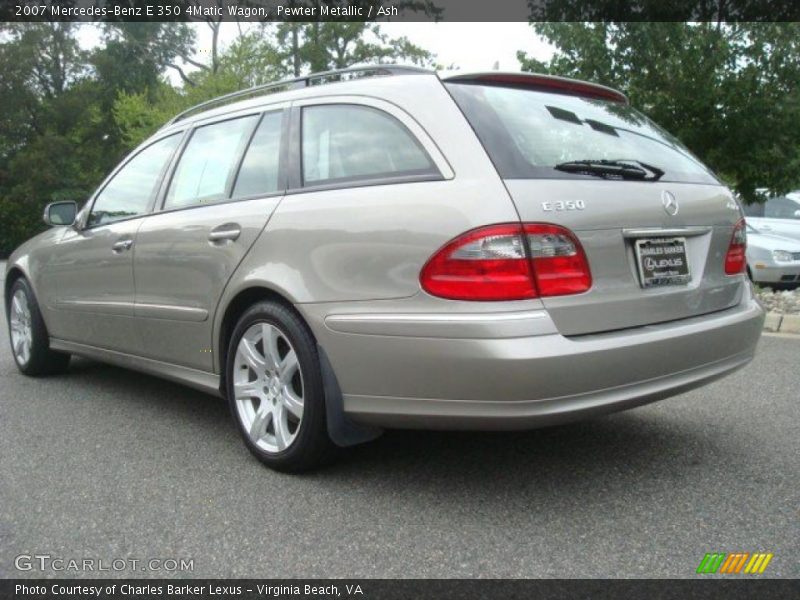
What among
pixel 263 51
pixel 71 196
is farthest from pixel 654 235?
pixel 71 196

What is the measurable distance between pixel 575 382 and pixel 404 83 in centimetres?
137

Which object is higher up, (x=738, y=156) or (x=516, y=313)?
(x=738, y=156)

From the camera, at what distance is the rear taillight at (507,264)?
8.92 feet

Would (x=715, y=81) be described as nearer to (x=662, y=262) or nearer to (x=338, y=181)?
(x=662, y=262)

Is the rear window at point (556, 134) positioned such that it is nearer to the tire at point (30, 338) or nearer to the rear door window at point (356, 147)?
the rear door window at point (356, 147)

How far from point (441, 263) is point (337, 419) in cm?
76

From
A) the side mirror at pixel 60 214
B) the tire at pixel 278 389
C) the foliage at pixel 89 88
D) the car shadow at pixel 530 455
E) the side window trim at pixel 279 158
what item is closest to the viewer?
the tire at pixel 278 389

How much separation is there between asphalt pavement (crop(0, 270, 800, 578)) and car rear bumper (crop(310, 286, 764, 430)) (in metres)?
0.38

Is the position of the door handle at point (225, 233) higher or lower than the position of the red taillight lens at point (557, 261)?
lower

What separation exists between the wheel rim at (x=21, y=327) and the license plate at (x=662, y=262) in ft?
13.9

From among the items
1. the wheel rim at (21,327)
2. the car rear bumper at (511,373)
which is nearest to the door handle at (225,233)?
the car rear bumper at (511,373)

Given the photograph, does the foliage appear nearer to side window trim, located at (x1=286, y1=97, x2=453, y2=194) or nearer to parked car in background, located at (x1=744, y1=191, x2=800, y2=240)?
parked car in background, located at (x1=744, y1=191, x2=800, y2=240)
